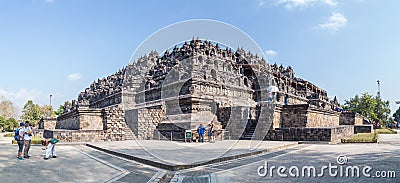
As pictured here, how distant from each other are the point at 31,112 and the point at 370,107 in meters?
63.4

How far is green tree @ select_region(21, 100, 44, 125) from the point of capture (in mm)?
56500

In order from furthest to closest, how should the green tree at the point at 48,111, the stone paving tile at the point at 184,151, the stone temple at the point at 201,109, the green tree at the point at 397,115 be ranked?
the green tree at the point at 397,115
the green tree at the point at 48,111
the stone temple at the point at 201,109
the stone paving tile at the point at 184,151

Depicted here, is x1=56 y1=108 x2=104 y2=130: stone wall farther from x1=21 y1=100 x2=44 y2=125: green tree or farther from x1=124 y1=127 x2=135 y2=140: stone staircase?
x1=21 y1=100 x2=44 y2=125: green tree

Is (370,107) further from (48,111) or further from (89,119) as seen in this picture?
(48,111)

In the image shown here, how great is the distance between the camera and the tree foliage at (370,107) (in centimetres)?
4772

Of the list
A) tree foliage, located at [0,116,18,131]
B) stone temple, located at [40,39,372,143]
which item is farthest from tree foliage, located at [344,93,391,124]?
tree foliage, located at [0,116,18,131]

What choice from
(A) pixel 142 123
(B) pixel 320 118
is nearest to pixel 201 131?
(A) pixel 142 123

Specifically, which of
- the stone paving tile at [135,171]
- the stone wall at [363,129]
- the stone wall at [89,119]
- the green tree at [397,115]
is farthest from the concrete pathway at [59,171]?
the green tree at [397,115]

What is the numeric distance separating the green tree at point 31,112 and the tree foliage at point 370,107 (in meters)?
59.4

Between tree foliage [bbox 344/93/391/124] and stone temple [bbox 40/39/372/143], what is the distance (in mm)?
15705

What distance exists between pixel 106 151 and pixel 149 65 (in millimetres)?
25436

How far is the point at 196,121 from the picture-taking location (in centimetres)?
1664

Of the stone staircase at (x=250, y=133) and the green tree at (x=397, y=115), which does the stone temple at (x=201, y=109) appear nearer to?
the stone staircase at (x=250, y=133)

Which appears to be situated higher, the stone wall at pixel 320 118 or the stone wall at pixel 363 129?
the stone wall at pixel 320 118
